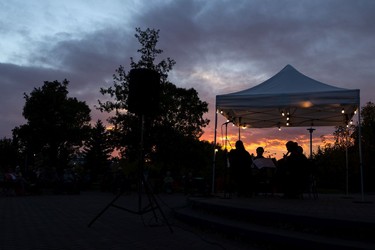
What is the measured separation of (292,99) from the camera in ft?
33.6

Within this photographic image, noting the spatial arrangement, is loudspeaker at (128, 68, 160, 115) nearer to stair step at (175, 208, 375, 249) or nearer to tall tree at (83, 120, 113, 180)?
stair step at (175, 208, 375, 249)

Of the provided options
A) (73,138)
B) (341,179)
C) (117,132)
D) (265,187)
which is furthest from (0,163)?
(265,187)

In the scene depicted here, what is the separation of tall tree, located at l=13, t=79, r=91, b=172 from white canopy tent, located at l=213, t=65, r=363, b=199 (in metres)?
33.7

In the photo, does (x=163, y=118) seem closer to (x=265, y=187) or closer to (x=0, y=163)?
(x=265, y=187)

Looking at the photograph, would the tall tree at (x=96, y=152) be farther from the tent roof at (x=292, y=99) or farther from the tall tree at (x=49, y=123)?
the tent roof at (x=292, y=99)

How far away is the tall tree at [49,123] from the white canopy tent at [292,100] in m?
33.7

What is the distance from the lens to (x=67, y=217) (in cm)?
874

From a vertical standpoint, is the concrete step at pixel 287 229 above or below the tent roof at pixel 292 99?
below

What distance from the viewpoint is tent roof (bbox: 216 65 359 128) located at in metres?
9.85

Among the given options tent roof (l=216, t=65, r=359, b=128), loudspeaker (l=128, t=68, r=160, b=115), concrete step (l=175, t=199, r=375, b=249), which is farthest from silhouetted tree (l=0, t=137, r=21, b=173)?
concrete step (l=175, t=199, r=375, b=249)

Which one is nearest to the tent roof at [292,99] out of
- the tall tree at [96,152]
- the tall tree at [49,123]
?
the tall tree at [49,123]

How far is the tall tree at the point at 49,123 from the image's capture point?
1731 inches

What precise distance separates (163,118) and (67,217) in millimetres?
20783

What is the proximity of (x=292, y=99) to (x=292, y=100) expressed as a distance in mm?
24
